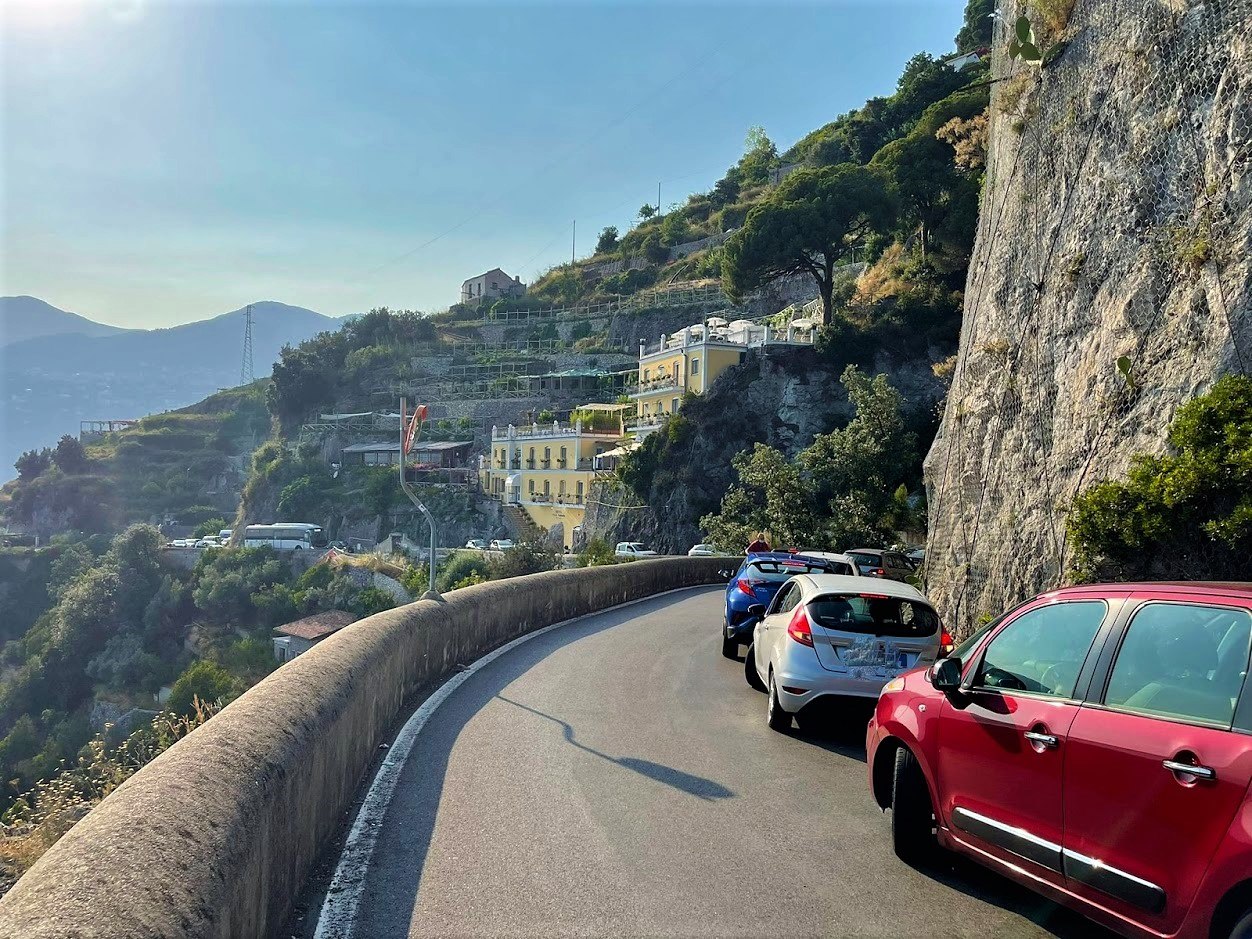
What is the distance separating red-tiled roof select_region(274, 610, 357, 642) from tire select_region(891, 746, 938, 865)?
1631 inches

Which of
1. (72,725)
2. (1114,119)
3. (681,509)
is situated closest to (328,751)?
(1114,119)

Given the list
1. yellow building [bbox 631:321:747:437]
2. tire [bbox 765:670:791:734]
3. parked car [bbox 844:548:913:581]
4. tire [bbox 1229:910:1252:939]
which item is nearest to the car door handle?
tire [bbox 1229:910:1252:939]

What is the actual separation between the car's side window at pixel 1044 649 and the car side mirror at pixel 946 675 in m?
0.12

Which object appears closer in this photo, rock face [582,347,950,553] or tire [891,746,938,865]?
tire [891,746,938,865]

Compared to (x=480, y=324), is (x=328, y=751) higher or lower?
lower

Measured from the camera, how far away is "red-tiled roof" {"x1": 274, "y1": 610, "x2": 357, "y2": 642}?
149 feet

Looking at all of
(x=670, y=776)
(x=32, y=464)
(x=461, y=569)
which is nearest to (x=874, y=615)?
(x=670, y=776)

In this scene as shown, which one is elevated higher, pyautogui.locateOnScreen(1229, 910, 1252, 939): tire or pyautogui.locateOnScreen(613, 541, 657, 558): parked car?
pyautogui.locateOnScreen(1229, 910, 1252, 939): tire

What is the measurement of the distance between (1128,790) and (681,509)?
5202 cm

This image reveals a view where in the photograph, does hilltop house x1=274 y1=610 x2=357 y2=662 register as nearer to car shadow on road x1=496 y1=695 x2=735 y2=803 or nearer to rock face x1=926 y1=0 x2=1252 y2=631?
rock face x1=926 y1=0 x2=1252 y2=631

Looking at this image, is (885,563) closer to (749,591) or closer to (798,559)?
(798,559)

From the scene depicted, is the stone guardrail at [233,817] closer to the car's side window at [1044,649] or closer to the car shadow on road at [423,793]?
the car shadow on road at [423,793]

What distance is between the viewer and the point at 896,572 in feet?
63.8

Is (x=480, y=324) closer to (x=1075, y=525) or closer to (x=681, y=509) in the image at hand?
(x=681, y=509)
